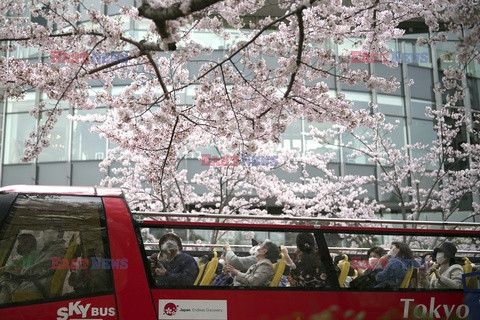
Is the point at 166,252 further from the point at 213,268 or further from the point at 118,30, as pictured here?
the point at 118,30

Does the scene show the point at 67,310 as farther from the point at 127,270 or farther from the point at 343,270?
the point at 343,270

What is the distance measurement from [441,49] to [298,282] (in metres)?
20.8

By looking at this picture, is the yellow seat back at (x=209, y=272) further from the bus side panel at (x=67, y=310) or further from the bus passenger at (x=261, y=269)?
the bus side panel at (x=67, y=310)

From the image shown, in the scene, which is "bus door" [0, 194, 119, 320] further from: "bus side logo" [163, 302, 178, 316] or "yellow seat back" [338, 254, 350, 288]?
"yellow seat back" [338, 254, 350, 288]

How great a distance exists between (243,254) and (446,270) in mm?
2423

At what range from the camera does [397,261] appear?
265 inches

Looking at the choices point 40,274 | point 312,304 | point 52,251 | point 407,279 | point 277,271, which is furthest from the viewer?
point 407,279

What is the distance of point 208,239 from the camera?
22.5 ft

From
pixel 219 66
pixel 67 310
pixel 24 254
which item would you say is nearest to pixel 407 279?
pixel 67 310

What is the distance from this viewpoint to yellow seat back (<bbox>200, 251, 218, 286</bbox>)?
20.2 feet

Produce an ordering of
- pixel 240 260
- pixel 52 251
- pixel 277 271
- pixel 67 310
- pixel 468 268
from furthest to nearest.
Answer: pixel 468 268, pixel 240 260, pixel 277 271, pixel 52 251, pixel 67 310

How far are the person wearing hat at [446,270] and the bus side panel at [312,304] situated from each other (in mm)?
160

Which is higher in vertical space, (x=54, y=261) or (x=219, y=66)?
(x=219, y=66)

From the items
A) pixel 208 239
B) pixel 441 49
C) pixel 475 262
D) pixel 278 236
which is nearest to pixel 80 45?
pixel 208 239
